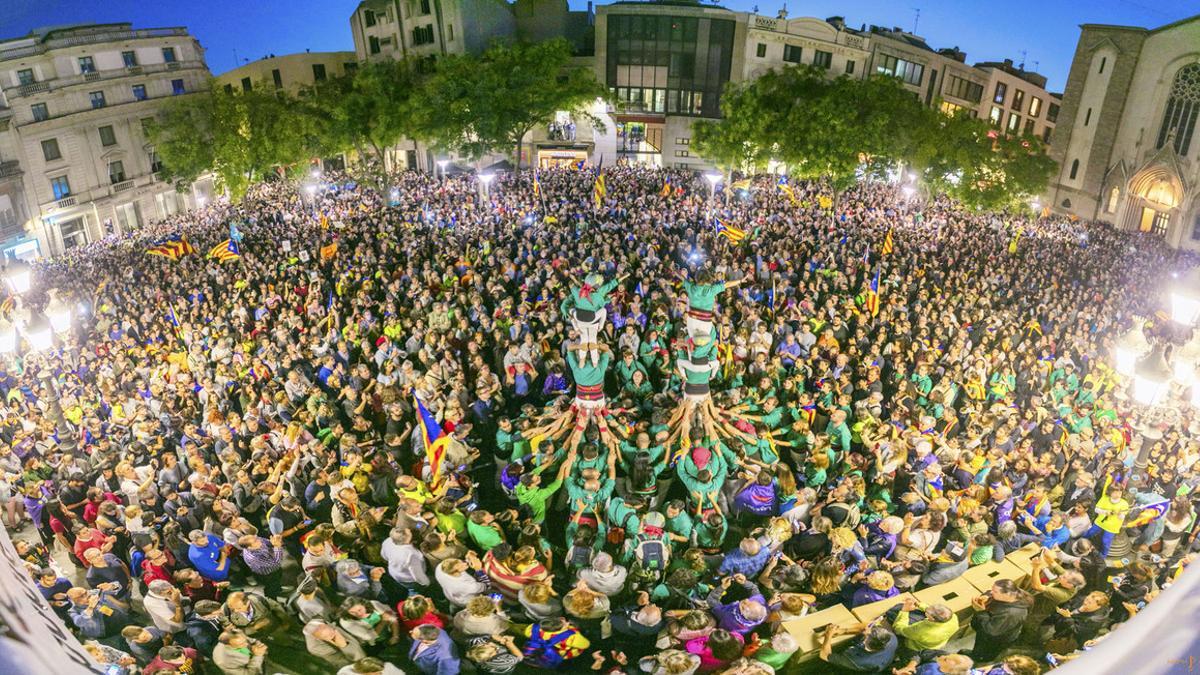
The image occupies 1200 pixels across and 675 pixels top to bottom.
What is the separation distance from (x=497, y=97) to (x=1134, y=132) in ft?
116

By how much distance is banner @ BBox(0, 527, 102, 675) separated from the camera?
119cm

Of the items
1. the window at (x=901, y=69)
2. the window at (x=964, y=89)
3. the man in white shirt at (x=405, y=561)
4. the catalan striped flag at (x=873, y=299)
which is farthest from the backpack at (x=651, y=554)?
the window at (x=964, y=89)

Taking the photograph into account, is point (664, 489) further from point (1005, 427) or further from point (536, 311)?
point (536, 311)

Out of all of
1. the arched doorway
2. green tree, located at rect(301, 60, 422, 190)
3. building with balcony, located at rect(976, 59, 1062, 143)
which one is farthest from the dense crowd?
building with balcony, located at rect(976, 59, 1062, 143)

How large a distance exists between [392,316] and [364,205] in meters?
19.3

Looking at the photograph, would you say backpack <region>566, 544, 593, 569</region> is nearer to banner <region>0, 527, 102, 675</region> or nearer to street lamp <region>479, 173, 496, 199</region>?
banner <region>0, 527, 102, 675</region>

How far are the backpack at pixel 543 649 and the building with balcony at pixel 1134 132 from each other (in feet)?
135

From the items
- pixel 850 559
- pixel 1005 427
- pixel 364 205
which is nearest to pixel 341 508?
pixel 850 559

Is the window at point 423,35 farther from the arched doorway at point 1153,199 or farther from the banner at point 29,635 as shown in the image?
the banner at point 29,635

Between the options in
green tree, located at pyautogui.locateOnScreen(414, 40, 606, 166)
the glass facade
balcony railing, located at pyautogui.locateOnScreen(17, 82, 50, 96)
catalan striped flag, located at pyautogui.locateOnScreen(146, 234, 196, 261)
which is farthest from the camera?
the glass facade

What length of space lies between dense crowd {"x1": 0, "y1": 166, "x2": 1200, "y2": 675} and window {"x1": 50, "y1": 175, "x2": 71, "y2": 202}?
1989 centimetres

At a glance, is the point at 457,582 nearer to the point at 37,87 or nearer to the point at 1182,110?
the point at 37,87

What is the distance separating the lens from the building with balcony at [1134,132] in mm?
33344

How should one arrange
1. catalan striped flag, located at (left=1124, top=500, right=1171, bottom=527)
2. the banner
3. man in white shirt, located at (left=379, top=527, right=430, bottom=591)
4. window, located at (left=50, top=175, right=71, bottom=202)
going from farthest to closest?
1. window, located at (left=50, top=175, right=71, bottom=202)
2. catalan striped flag, located at (left=1124, top=500, right=1171, bottom=527)
3. man in white shirt, located at (left=379, top=527, right=430, bottom=591)
4. the banner
